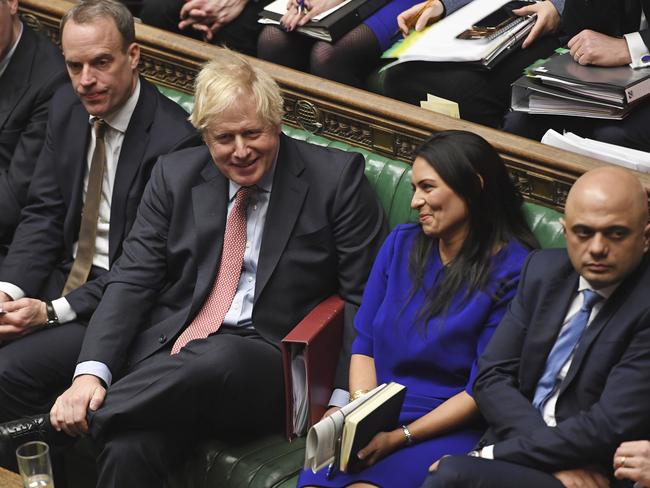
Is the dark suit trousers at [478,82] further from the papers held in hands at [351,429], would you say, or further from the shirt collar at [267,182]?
the papers held in hands at [351,429]

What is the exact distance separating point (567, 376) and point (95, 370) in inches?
49.4

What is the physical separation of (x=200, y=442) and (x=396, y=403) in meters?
0.65

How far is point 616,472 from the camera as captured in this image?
2600mm

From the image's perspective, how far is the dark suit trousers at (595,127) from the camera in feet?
11.3

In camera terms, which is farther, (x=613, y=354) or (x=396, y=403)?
(x=396, y=403)

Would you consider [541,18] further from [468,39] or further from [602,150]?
[602,150]

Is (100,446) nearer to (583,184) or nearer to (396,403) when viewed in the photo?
(396,403)

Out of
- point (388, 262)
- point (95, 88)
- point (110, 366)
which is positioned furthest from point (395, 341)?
point (95, 88)

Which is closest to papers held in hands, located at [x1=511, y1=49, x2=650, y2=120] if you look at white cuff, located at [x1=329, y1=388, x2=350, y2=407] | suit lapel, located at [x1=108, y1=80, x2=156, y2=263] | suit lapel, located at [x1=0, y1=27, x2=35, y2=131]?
white cuff, located at [x1=329, y1=388, x2=350, y2=407]

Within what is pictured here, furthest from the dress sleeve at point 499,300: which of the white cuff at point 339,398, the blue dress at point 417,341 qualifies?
the white cuff at point 339,398

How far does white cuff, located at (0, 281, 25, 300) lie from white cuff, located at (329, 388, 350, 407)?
1.06 meters

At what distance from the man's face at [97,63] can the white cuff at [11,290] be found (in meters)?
0.56

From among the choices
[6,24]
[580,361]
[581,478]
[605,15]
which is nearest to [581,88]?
[605,15]

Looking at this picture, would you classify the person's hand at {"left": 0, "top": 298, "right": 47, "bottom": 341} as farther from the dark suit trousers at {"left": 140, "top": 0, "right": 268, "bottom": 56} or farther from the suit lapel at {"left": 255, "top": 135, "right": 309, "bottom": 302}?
the dark suit trousers at {"left": 140, "top": 0, "right": 268, "bottom": 56}
